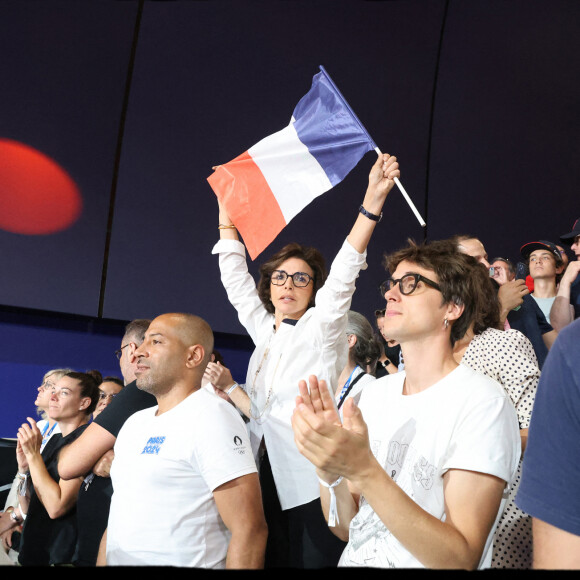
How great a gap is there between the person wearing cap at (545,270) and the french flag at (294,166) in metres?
1.78

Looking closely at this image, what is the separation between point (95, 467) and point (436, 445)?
162 centimetres

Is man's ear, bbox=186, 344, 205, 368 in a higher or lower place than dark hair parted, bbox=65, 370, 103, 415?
higher

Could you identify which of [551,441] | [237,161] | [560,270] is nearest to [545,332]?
[560,270]

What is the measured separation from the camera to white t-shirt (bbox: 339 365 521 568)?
5.20 feet

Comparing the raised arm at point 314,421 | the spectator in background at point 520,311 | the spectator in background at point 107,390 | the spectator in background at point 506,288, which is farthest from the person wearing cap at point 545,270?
the raised arm at point 314,421

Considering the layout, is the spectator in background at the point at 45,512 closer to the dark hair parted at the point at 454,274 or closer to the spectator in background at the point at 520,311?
the dark hair parted at the point at 454,274

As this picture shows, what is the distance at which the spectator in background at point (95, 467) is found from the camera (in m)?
2.67

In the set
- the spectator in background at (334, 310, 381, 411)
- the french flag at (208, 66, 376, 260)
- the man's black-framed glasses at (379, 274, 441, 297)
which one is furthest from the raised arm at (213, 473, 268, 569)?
the french flag at (208, 66, 376, 260)

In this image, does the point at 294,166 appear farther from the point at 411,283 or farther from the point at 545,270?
the point at 545,270

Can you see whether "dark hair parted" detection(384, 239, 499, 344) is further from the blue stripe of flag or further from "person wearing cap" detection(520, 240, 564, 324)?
"person wearing cap" detection(520, 240, 564, 324)

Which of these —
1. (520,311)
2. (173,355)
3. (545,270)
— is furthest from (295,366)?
(545,270)

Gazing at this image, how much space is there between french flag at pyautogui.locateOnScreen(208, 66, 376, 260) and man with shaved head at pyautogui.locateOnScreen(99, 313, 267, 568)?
132 cm

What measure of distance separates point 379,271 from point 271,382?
161 inches

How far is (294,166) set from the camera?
142 inches
